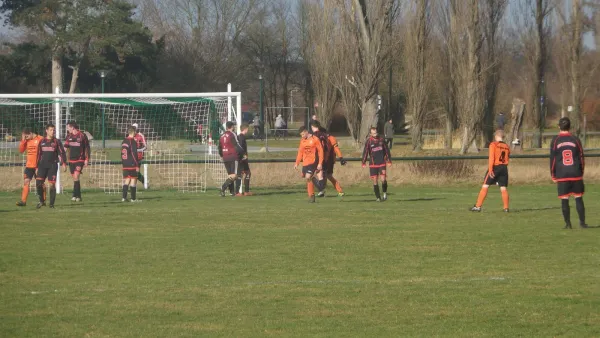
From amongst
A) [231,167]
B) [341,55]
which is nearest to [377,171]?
[231,167]

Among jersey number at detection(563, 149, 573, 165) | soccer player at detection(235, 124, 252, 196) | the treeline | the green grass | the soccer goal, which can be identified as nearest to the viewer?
the green grass

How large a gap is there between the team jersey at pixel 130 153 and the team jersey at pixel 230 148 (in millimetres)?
2660

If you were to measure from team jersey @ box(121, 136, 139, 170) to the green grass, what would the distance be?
324cm

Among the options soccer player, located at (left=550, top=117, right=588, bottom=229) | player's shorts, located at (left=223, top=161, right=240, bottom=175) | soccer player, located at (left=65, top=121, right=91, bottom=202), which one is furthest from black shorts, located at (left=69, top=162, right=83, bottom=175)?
soccer player, located at (left=550, top=117, right=588, bottom=229)

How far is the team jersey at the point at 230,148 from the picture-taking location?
2458 centimetres

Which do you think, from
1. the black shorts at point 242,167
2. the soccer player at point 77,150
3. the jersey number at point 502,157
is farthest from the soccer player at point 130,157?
the jersey number at point 502,157

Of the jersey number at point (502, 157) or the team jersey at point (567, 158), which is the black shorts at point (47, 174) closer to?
the jersey number at point (502, 157)

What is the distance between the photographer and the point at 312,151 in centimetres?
2247

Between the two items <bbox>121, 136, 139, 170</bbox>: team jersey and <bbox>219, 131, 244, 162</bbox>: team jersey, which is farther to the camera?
<bbox>219, 131, 244, 162</bbox>: team jersey

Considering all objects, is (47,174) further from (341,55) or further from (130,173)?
(341,55)

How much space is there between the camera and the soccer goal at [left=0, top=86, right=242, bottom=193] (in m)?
26.5

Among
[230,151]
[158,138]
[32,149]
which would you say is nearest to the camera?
[32,149]

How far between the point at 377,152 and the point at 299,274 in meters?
11.4

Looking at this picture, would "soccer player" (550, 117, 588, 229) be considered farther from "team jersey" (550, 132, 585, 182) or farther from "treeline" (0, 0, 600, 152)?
"treeline" (0, 0, 600, 152)
